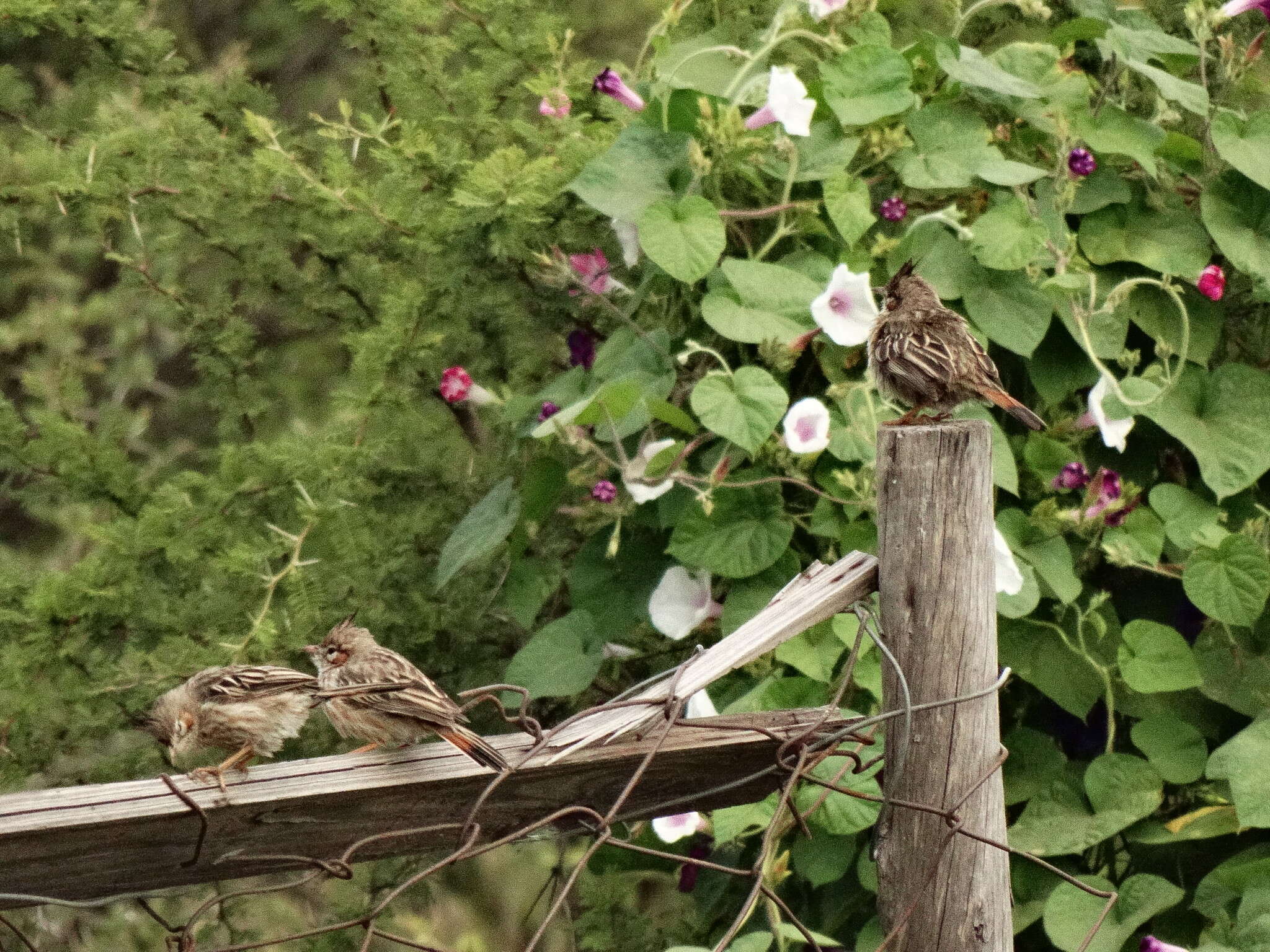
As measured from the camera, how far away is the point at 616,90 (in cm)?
308

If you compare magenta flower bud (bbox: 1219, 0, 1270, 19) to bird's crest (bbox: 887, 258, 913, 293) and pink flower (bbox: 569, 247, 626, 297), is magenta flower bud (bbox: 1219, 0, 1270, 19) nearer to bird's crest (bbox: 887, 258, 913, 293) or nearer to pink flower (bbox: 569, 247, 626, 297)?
bird's crest (bbox: 887, 258, 913, 293)

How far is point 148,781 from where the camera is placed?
1.28m

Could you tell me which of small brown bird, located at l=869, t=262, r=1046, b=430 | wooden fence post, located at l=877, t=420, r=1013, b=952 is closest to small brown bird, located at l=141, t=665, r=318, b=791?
wooden fence post, located at l=877, t=420, r=1013, b=952

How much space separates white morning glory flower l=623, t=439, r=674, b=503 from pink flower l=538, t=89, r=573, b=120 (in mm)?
919

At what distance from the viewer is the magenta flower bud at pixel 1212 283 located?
2873mm

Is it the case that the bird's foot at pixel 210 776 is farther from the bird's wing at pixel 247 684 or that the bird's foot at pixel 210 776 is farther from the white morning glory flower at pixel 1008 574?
the white morning glory flower at pixel 1008 574

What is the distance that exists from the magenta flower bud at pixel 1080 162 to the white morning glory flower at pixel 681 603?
112cm

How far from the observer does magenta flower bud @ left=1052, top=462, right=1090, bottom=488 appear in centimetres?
282

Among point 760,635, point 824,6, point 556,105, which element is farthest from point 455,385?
point 760,635

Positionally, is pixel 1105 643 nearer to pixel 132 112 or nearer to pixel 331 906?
pixel 331 906

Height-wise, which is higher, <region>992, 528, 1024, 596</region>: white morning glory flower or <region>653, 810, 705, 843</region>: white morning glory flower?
<region>992, 528, 1024, 596</region>: white morning glory flower

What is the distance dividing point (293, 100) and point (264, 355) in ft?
5.97

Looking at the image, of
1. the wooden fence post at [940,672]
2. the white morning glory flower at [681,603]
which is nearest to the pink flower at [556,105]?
the white morning glory flower at [681,603]

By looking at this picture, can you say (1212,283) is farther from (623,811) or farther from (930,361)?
(623,811)
